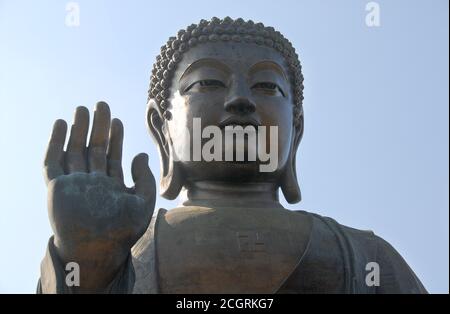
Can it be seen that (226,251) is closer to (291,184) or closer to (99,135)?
(99,135)

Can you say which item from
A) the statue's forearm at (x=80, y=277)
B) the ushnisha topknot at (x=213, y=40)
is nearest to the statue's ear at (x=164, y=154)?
the ushnisha topknot at (x=213, y=40)

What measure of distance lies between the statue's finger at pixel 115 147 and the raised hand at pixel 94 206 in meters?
0.01

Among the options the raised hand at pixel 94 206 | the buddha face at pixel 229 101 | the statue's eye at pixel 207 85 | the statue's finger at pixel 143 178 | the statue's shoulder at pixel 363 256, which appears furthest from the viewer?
the statue's eye at pixel 207 85

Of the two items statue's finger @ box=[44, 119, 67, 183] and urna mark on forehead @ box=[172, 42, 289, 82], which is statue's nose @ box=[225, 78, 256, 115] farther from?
statue's finger @ box=[44, 119, 67, 183]

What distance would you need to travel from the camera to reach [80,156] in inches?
335

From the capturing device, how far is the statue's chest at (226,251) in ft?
28.7

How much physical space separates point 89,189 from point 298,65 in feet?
10.0

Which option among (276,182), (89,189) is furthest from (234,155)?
(89,189)

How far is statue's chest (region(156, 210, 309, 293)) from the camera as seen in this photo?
28.7ft

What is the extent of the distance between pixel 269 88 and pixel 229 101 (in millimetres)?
513

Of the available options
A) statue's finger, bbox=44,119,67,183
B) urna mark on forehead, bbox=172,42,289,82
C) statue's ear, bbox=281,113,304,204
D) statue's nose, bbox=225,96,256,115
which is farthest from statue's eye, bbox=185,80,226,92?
statue's finger, bbox=44,119,67,183

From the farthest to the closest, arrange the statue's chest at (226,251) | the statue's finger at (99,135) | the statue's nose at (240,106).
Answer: the statue's nose at (240,106), the statue's chest at (226,251), the statue's finger at (99,135)

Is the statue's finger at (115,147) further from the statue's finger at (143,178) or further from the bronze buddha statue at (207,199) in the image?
the statue's finger at (143,178)
